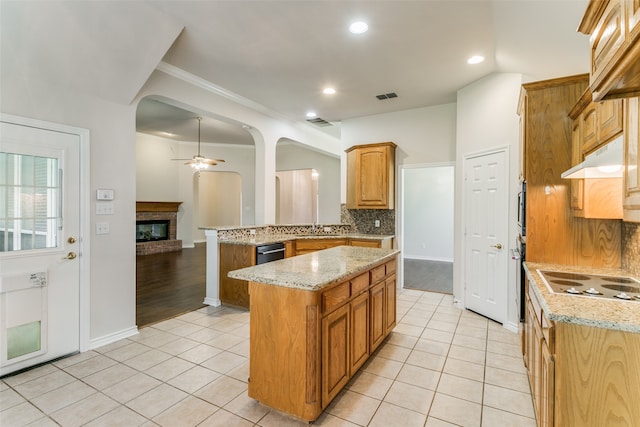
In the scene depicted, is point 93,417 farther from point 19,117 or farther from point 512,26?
point 512,26

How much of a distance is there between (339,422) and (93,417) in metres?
1.58

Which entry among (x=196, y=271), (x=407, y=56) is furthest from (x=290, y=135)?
(x=196, y=271)

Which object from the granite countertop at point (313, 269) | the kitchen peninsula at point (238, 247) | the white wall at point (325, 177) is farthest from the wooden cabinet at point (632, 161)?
the white wall at point (325, 177)

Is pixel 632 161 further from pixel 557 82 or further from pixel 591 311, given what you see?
pixel 557 82

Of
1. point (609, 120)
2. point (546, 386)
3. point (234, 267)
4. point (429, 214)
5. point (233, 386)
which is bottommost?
point (233, 386)

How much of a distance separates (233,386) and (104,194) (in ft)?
7.16

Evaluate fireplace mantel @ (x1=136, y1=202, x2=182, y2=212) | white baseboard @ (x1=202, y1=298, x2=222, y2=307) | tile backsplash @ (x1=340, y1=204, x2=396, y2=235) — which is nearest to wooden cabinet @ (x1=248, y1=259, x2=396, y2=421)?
white baseboard @ (x1=202, y1=298, x2=222, y2=307)

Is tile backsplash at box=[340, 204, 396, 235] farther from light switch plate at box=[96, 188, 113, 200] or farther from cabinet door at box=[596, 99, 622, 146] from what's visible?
light switch plate at box=[96, 188, 113, 200]

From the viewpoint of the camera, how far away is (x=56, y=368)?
2.57 meters

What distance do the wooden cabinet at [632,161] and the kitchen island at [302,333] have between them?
5.05ft

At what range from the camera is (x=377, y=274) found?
8.96 ft

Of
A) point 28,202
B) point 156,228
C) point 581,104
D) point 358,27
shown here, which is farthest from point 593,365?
point 156,228

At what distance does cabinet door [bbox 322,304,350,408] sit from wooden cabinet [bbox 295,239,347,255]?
2.60 metres

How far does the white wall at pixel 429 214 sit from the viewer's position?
7.59 meters
